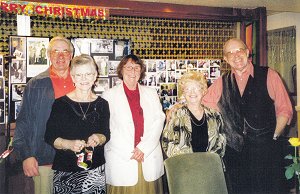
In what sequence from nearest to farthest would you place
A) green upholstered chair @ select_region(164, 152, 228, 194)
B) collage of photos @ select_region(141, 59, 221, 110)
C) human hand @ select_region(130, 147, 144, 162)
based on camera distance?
green upholstered chair @ select_region(164, 152, 228, 194) < human hand @ select_region(130, 147, 144, 162) < collage of photos @ select_region(141, 59, 221, 110)

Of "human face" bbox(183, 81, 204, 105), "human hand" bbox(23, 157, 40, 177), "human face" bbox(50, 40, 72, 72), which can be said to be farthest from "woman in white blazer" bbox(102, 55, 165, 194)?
"human hand" bbox(23, 157, 40, 177)

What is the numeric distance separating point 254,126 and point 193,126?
25.2 inches

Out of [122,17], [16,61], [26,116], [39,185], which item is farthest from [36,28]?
[39,185]

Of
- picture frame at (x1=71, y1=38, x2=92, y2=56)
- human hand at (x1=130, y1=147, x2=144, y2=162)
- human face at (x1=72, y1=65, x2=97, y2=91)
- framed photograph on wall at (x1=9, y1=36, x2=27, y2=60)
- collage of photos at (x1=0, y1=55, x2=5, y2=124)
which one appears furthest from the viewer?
picture frame at (x1=71, y1=38, x2=92, y2=56)

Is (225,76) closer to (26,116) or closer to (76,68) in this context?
(76,68)

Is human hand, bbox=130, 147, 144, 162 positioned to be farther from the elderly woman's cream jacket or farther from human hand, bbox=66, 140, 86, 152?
human hand, bbox=66, 140, 86, 152

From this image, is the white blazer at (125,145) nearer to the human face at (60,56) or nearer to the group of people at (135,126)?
the group of people at (135,126)

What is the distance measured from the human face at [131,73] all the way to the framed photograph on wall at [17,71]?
1.47m

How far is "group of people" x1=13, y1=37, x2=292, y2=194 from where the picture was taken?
2.19 m

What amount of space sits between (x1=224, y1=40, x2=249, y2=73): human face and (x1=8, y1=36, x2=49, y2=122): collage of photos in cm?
201

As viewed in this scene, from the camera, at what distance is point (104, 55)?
3.94m

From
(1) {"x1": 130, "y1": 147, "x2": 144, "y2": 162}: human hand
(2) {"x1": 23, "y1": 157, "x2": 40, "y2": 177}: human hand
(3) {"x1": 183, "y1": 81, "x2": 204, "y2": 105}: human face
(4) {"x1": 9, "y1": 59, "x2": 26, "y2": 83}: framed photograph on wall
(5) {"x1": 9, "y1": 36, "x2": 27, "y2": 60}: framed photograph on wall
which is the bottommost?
(2) {"x1": 23, "y1": 157, "x2": 40, "y2": 177}: human hand

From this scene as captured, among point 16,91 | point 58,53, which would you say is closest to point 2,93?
point 16,91

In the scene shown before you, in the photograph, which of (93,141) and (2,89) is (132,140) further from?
(2,89)
